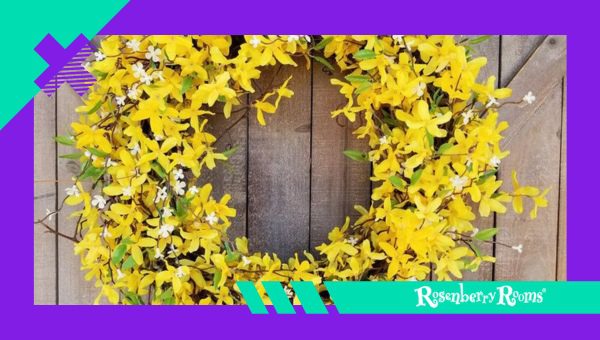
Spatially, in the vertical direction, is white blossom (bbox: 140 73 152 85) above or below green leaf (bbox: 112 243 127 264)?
above

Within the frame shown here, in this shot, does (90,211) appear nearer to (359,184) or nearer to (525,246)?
(359,184)

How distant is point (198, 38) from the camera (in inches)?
53.3

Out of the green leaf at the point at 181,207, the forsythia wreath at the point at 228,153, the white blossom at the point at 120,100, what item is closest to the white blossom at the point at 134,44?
the forsythia wreath at the point at 228,153

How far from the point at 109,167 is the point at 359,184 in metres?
0.61

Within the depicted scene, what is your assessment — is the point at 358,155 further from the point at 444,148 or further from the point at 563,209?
the point at 563,209

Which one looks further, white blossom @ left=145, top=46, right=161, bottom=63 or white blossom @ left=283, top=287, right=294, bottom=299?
white blossom @ left=283, top=287, right=294, bottom=299

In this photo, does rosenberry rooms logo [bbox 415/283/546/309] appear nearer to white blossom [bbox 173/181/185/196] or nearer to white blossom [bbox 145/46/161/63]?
white blossom [bbox 173/181/185/196]

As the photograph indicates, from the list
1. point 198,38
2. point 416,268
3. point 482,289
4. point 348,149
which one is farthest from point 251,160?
point 482,289

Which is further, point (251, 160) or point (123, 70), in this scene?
point (251, 160)

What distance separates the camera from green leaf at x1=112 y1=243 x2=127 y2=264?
1.35 m

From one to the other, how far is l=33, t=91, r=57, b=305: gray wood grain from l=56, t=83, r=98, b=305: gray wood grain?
2cm

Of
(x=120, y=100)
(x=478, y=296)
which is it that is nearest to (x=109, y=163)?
(x=120, y=100)

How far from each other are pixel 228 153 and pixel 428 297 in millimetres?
546

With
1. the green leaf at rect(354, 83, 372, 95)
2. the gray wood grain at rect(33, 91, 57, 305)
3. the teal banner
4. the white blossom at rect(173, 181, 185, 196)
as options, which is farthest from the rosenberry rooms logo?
the gray wood grain at rect(33, 91, 57, 305)
